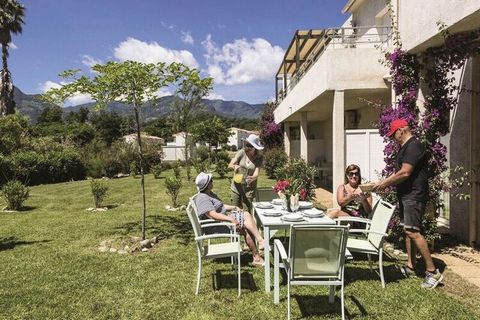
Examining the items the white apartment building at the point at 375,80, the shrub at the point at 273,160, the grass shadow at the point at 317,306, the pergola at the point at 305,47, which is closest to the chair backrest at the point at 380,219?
the grass shadow at the point at 317,306

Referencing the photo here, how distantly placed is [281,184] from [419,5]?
3554 millimetres

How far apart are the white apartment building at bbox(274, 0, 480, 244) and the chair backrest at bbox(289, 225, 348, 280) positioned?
10.6ft

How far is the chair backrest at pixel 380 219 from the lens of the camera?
180 inches

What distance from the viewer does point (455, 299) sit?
4.18m

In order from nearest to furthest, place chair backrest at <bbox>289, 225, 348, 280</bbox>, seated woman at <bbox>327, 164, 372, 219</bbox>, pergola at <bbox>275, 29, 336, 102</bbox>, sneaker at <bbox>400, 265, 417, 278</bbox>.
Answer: chair backrest at <bbox>289, 225, 348, 280</bbox> < sneaker at <bbox>400, 265, 417, 278</bbox> < seated woman at <bbox>327, 164, 372, 219</bbox> < pergola at <bbox>275, 29, 336, 102</bbox>

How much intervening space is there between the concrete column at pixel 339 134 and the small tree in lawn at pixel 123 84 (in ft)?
13.7

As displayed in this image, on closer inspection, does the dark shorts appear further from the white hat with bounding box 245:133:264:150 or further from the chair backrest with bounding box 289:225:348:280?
the white hat with bounding box 245:133:264:150

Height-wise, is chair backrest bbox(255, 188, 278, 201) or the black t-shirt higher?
the black t-shirt

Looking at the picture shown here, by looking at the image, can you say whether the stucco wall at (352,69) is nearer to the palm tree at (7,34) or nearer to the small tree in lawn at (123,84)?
the small tree in lawn at (123,84)

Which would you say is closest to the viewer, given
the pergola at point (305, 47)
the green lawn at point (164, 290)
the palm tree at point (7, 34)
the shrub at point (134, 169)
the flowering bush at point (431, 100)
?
the green lawn at point (164, 290)

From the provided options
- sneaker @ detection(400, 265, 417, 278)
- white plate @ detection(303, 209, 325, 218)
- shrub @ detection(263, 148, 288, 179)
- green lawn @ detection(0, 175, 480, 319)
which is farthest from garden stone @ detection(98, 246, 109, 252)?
shrub @ detection(263, 148, 288, 179)

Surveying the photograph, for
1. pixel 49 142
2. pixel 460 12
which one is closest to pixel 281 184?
pixel 460 12

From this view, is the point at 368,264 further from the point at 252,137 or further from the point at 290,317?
the point at 252,137

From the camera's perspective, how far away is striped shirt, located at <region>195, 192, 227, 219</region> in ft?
17.0
